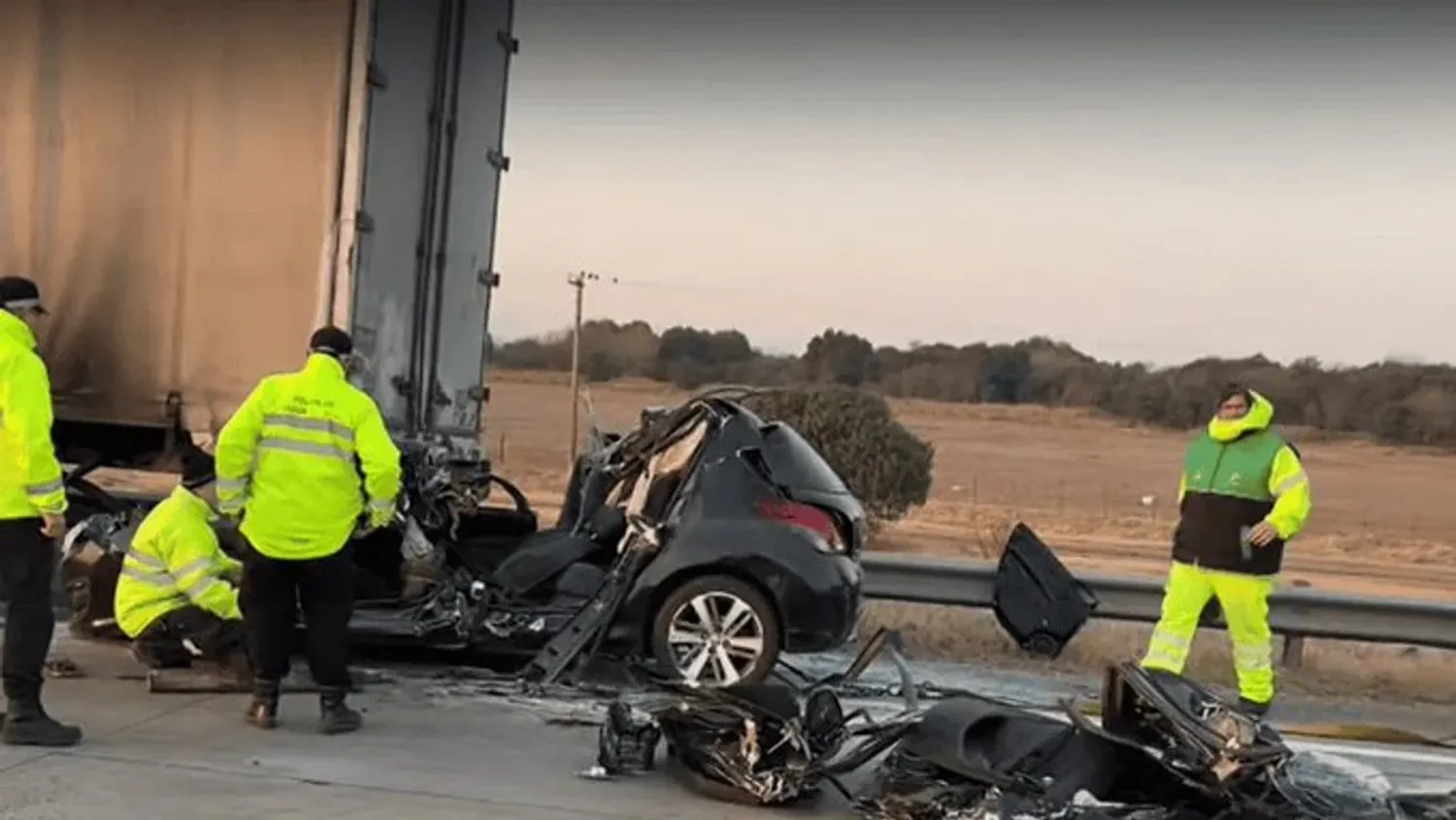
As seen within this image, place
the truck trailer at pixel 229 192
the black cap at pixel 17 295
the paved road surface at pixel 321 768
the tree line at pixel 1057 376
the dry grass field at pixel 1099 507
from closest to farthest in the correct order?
the paved road surface at pixel 321 768 → the black cap at pixel 17 295 → the truck trailer at pixel 229 192 → the dry grass field at pixel 1099 507 → the tree line at pixel 1057 376

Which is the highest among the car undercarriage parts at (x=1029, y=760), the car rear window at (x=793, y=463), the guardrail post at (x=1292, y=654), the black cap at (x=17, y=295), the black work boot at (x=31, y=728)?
the black cap at (x=17, y=295)

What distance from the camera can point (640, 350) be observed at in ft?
153

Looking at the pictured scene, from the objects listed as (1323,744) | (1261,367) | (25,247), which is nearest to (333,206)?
(25,247)

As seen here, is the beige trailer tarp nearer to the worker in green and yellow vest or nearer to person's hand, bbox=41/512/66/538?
person's hand, bbox=41/512/66/538

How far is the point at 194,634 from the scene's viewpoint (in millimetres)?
6801

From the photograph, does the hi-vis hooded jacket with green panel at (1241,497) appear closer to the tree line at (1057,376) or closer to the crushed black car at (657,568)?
the crushed black car at (657,568)

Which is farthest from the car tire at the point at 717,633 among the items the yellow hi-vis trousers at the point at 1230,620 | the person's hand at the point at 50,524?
the person's hand at the point at 50,524

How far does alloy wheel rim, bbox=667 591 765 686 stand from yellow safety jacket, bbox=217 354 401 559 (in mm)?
1386

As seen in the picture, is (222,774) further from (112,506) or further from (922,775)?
(112,506)

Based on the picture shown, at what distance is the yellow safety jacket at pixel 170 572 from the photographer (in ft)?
22.1

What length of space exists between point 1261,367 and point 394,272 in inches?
1990

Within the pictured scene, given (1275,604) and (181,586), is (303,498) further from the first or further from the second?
(1275,604)

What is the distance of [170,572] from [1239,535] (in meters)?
4.70

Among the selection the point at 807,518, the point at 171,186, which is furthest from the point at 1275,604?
the point at 171,186
